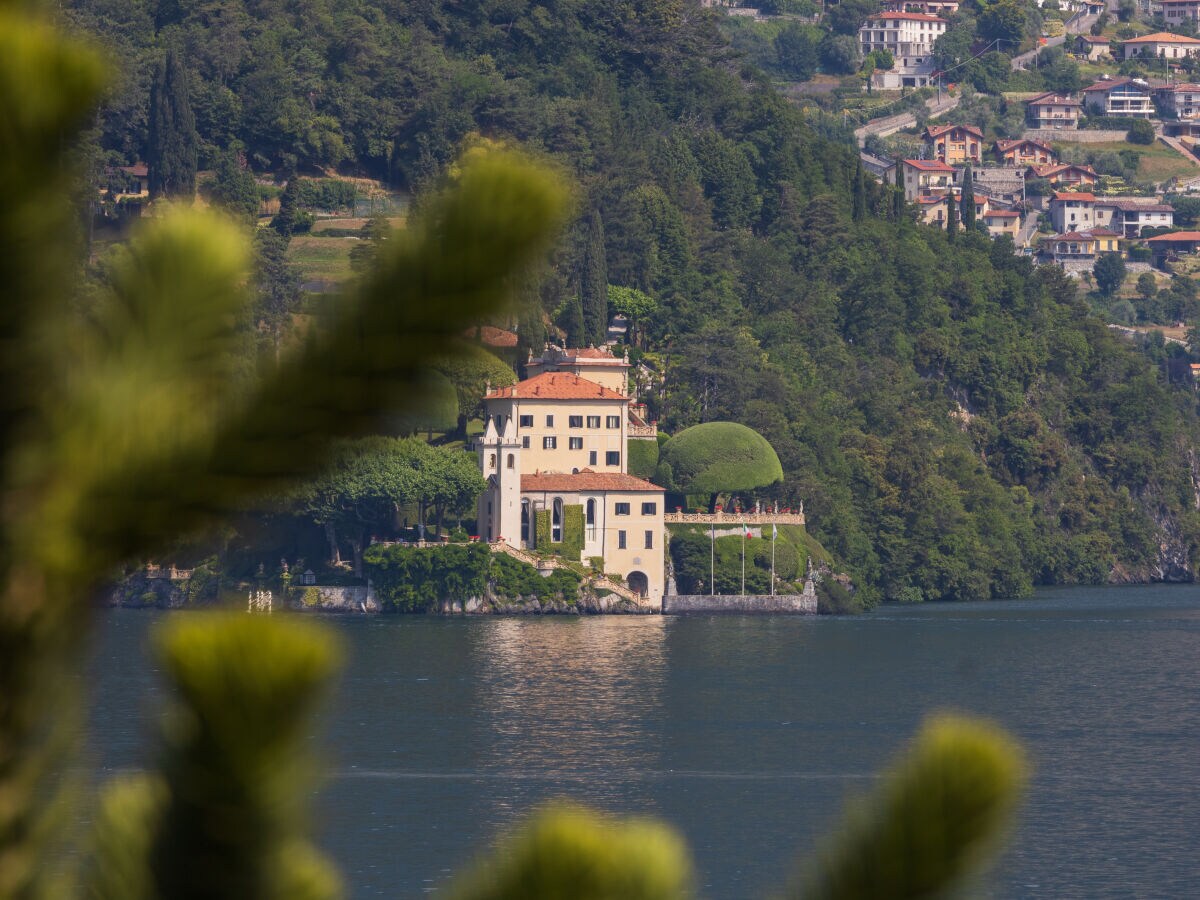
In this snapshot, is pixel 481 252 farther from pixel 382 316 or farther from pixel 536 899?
pixel 536 899

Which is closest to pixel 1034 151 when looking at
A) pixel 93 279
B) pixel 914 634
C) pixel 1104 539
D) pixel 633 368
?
pixel 1104 539

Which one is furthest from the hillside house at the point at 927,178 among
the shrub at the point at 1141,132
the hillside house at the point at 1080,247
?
the shrub at the point at 1141,132

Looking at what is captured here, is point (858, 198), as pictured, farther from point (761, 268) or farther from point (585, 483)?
point (585, 483)

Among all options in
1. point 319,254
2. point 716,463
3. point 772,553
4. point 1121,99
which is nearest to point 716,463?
point 716,463

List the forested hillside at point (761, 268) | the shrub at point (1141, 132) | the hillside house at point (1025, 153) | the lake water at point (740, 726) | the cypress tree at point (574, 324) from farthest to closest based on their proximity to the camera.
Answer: the shrub at point (1141, 132)
the hillside house at point (1025, 153)
the forested hillside at point (761, 268)
the cypress tree at point (574, 324)
the lake water at point (740, 726)

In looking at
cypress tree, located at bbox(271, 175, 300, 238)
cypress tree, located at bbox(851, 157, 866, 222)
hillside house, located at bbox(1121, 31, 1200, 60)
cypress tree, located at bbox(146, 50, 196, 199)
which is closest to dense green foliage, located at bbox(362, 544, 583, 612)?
cypress tree, located at bbox(271, 175, 300, 238)

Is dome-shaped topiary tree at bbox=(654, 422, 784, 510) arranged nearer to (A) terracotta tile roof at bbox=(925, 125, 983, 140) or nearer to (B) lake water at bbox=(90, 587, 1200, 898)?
(B) lake water at bbox=(90, 587, 1200, 898)

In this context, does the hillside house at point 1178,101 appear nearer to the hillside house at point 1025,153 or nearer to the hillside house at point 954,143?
the hillside house at point 1025,153
